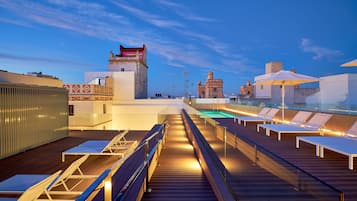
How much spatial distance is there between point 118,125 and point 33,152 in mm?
13642

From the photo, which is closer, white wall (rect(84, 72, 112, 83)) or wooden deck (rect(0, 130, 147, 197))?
wooden deck (rect(0, 130, 147, 197))

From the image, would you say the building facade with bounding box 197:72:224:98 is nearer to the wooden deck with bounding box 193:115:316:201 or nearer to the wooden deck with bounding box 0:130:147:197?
the wooden deck with bounding box 0:130:147:197

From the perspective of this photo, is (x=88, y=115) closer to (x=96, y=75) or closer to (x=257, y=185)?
(x=96, y=75)

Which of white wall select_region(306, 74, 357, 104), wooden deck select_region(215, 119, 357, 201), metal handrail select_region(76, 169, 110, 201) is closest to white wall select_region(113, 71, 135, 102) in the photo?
white wall select_region(306, 74, 357, 104)

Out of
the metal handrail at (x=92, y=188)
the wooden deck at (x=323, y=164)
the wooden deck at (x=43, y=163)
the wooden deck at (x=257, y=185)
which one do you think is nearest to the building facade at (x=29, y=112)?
the wooden deck at (x=43, y=163)

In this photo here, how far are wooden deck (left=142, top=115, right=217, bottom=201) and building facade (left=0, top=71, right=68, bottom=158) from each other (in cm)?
463

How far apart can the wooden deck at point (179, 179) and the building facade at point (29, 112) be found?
4631 millimetres

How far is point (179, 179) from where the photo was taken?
432 centimetres

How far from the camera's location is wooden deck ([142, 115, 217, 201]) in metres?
3.59

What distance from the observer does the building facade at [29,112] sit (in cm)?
677

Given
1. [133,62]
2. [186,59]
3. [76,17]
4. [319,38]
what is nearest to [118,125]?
[133,62]

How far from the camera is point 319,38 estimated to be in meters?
46.2

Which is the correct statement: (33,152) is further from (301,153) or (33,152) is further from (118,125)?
(118,125)

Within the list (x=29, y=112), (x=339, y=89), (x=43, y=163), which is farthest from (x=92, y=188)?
(x=339, y=89)
